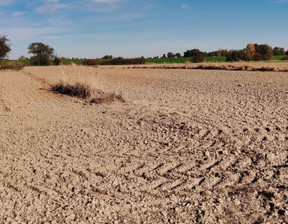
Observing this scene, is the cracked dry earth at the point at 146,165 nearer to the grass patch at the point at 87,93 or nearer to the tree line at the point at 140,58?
the grass patch at the point at 87,93

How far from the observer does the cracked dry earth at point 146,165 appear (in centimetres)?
321

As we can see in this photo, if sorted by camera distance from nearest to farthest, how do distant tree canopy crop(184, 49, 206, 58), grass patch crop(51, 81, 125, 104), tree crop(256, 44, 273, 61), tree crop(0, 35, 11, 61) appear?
grass patch crop(51, 81, 125, 104) < tree crop(0, 35, 11, 61) < tree crop(256, 44, 273, 61) < distant tree canopy crop(184, 49, 206, 58)

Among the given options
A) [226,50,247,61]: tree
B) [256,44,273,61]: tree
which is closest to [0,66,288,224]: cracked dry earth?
[226,50,247,61]: tree

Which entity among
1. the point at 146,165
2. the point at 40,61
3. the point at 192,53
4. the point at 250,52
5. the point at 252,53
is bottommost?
the point at 146,165

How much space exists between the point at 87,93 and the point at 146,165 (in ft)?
18.5

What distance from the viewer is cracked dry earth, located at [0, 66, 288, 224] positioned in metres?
3.21

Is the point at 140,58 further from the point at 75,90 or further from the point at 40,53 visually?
the point at 75,90

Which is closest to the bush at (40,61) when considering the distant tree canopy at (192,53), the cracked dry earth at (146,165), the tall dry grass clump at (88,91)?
the distant tree canopy at (192,53)

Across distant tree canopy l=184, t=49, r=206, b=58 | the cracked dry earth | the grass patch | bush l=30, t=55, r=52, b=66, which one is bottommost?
the cracked dry earth

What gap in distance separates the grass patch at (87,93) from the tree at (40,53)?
142 ft

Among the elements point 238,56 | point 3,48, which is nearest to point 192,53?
point 238,56

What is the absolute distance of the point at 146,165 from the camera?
14.2 ft

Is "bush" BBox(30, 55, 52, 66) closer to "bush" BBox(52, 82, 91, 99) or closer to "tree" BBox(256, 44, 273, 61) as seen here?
"tree" BBox(256, 44, 273, 61)

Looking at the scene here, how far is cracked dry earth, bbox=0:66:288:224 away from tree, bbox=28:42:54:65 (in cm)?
4725
